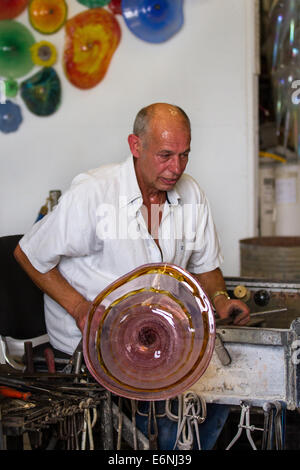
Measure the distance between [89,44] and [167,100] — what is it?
1.57 ft

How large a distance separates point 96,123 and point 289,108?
1.36 m

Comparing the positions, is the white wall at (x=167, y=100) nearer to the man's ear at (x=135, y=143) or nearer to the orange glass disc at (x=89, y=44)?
the orange glass disc at (x=89, y=44)

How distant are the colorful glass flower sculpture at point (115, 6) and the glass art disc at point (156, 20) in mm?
85

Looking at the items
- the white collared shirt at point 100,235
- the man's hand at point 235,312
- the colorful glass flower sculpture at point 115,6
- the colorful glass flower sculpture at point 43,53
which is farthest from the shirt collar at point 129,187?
the colorful glass flower sculpture at point 115,6

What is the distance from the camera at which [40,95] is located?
2375mm

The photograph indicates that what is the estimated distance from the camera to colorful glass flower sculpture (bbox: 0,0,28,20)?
2.43m

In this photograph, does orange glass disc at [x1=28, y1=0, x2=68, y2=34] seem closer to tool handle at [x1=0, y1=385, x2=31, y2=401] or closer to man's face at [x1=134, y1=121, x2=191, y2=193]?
man's face at [x1=134, y1=121, x2=191, y2=193]

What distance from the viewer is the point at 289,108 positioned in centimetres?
325

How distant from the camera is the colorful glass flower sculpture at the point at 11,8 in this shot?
7.96 ft

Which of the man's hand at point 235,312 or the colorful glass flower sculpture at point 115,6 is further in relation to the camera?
the colorful glass flower sculpture at point 115,6

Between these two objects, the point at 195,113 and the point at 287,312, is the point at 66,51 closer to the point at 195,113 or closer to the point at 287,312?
the point at 195,113

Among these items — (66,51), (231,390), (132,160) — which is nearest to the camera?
(231,390)

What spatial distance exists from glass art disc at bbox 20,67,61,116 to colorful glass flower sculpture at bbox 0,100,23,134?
0.10 metres

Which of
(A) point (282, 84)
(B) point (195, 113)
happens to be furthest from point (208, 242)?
(A) point (282, 84)
